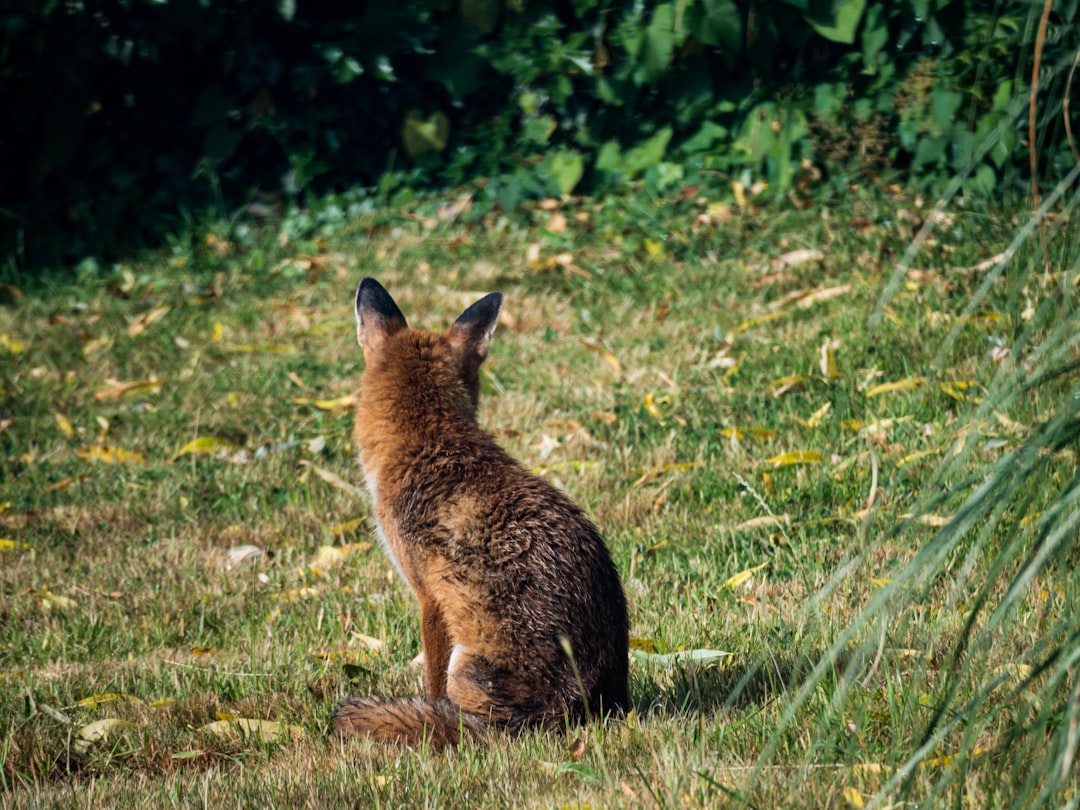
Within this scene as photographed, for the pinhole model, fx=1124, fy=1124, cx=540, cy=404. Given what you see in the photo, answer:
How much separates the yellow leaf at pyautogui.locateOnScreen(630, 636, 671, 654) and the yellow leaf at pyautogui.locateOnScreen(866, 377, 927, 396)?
84.7 inches

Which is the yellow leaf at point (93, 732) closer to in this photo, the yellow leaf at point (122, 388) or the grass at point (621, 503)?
the grass at point (621, 503)

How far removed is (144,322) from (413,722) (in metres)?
5.37

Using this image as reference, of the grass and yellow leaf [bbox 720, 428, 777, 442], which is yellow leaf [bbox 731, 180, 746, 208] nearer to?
the grass

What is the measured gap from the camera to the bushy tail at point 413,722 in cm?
281

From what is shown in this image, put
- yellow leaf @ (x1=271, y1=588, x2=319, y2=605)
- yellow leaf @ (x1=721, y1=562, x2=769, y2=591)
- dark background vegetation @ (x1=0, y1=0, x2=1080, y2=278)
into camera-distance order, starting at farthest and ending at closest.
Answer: dark background vegetation @ (x1=0, y1=0, x2=1080, y2=278) → yellow leaf @ (x1=271, y1=588, x2=319, y2=605) → yellow leaf @ (x1=721, y1=562, x2=769, y2=591)

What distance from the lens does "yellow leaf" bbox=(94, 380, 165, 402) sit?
6.52m

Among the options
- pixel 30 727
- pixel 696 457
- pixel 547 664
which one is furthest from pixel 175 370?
pixel 547 664

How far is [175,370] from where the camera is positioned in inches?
271

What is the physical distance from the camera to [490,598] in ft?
9.33

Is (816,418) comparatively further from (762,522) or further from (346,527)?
(346,527)

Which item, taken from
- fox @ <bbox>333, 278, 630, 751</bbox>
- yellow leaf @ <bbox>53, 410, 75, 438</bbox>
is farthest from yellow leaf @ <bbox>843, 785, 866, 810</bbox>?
yellow leaf @ <bbox>53, 410, 75, 438</bbox>

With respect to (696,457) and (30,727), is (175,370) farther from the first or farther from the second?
(30,727)

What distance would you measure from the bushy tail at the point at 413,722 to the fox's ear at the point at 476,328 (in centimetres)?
124

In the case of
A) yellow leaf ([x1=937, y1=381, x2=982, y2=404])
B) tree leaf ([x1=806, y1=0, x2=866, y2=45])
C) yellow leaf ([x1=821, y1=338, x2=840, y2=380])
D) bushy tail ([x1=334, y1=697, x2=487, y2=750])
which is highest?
tree leaf ([x1=806, y1=0, x2=866, y2=45])
